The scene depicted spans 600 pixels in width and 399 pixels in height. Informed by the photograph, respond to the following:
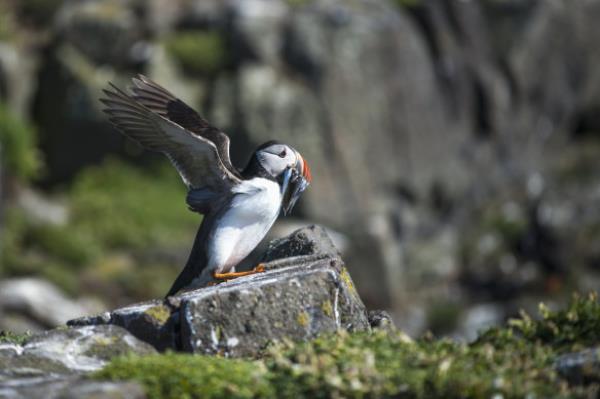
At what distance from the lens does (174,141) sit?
1030 centimetres

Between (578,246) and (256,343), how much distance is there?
20.8m

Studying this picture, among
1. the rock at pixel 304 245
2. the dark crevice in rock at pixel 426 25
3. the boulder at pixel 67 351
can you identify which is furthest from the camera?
the dark crevice in rock at pixel 426 25

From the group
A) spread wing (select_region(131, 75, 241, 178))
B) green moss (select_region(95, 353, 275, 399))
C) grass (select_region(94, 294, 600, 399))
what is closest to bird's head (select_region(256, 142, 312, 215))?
spread wing (select_region(131, 75, 241, 178))

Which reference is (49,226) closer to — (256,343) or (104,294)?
(104,294)

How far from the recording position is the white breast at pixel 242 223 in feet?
33.4

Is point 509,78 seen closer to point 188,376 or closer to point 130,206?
point 130,206

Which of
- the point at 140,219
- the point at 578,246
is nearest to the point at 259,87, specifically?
the point at 140,219

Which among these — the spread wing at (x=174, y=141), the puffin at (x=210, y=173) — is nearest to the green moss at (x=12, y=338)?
the puffin at (x=210, y=173)

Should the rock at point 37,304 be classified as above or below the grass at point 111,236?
below

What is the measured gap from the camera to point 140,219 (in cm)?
2639

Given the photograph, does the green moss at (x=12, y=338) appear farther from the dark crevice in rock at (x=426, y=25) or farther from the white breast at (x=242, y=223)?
the dark crevice in rock at (x=426, y=25)

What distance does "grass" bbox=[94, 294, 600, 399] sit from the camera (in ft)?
22.2

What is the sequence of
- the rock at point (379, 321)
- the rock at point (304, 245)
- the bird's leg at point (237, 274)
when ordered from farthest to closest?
the rock at point (304, 245)
the bird's leg at point (237, 274)
the rock at point (379, 321)

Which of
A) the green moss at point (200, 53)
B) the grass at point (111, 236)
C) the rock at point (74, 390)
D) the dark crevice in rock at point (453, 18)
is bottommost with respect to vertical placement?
the rock at point (74, 390)
